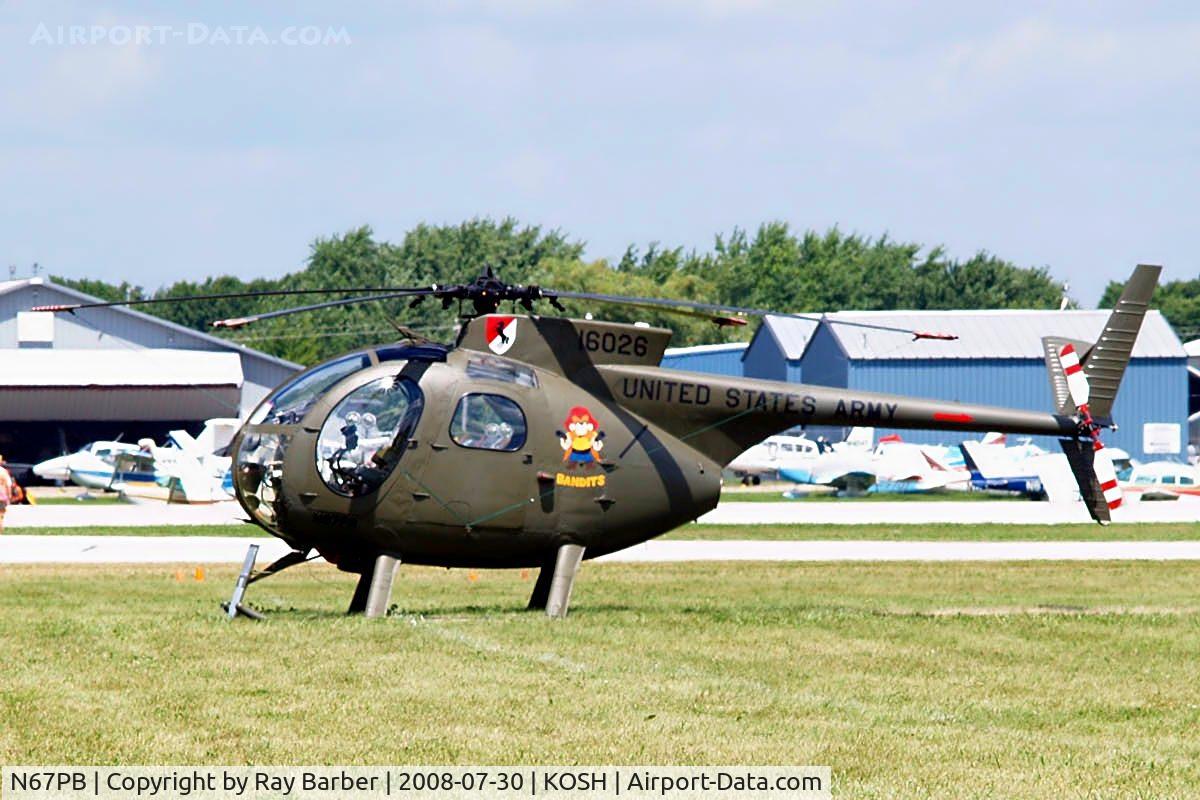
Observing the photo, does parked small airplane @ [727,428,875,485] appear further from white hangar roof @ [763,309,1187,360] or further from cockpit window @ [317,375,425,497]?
cockpit window @ [317,375,425,497]

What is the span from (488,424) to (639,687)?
5.34 m

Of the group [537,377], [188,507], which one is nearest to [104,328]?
[188,507]

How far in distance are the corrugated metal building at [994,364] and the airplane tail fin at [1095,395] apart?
56.4m

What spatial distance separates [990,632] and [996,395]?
6240 centimetres

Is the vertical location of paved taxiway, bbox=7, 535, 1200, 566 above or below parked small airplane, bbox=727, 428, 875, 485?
above

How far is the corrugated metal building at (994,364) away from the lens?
7812 cm

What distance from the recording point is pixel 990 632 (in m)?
17.0

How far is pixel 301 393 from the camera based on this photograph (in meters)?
16.9

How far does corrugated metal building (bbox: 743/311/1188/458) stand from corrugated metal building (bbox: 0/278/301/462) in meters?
25.9

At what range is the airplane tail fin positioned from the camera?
20062 millimetres

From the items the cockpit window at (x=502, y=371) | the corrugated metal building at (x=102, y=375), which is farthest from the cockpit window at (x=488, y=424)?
the corrugated metal building at (x=102, y=375)

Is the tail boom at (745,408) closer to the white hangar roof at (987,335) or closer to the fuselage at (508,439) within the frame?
the fuselage at (508,439)

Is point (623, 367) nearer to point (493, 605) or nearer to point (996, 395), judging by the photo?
point (493, 605)

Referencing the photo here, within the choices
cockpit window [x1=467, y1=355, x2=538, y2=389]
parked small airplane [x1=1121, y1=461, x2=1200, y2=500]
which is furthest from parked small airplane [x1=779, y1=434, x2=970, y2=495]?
cockpit window [x1=467, y1=355, x2=538, y2=389]
